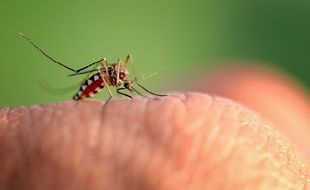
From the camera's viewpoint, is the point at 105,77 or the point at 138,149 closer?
the point at 138,149

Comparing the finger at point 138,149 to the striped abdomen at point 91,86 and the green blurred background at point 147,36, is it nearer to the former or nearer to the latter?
the striped abdomen at point 91,86

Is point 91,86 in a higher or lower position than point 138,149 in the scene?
higher

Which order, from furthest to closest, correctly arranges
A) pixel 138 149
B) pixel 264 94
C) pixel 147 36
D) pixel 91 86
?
pixel 147 36 → pixel 264 94 → pixel 91 86 → pixel 138 149

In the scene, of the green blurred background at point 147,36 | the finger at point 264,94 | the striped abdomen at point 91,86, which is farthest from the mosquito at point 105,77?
the green blurred background at point 147,36

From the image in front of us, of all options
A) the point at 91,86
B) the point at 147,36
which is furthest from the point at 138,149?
the point at 147,36

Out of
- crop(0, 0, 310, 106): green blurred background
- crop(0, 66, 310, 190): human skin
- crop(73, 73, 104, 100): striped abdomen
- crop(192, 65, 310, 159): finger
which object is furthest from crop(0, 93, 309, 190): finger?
crop(0, 0, 310, 106): green blurred background

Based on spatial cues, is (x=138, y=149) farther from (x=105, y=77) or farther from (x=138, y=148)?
(x=105, y=77)

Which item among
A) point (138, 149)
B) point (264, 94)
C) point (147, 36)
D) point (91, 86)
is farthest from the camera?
point (147, 36)

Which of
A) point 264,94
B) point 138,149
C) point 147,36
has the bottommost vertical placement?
point 138,149

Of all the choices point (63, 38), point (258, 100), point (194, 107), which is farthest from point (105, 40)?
point (194, 107)
